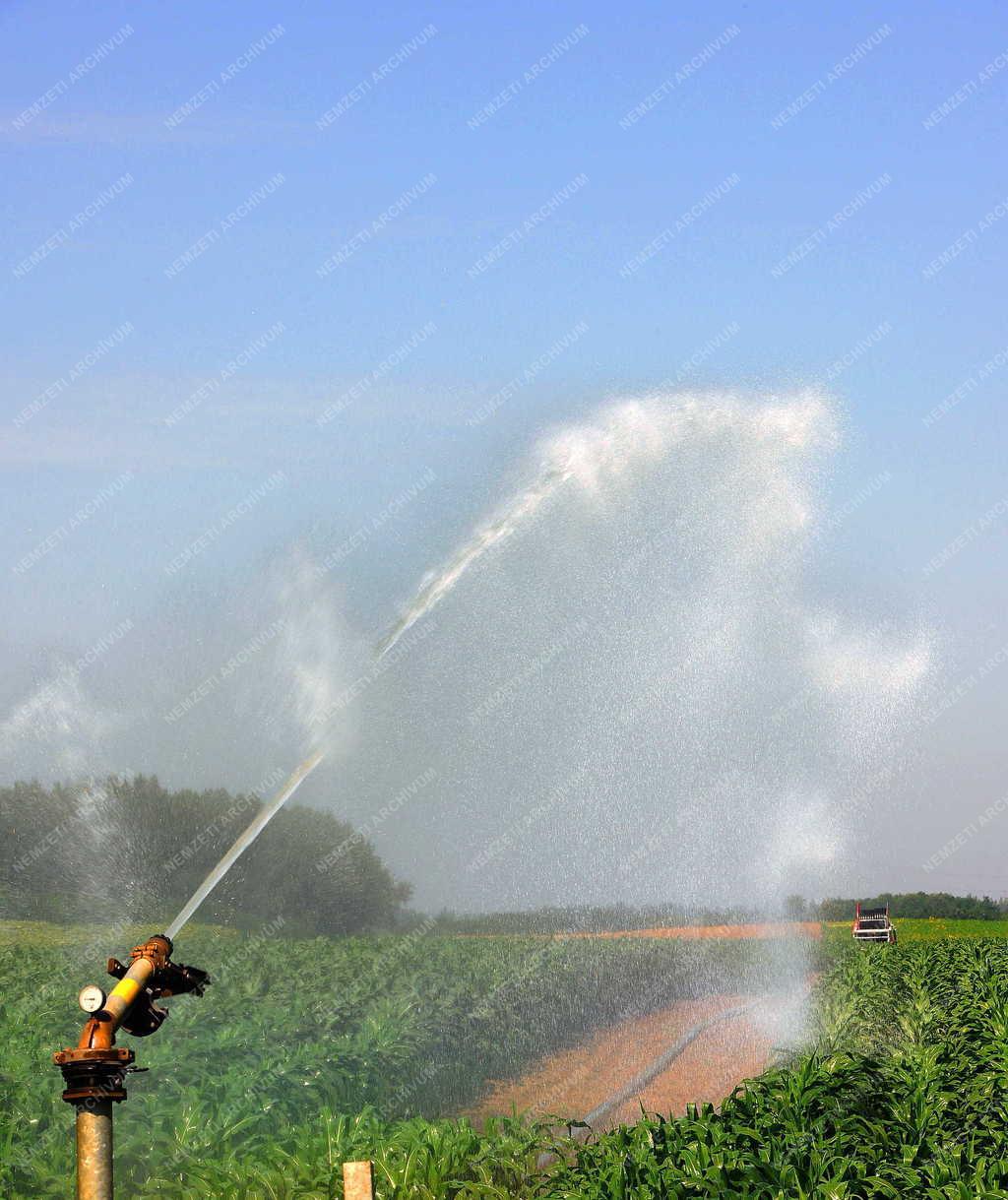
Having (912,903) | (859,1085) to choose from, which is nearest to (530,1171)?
(859,1085)

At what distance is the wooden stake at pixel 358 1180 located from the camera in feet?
15.2

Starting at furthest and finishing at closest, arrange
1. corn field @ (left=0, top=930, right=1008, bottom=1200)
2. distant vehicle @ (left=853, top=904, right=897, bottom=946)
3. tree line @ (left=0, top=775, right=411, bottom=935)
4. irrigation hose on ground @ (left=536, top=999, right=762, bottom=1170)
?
distant vehicle @ (left=853, top=904, right=897, bottom=946) < tree line @ (left=0, top=775, right=411, bottom=935) < irrigation hose on ground @ (left=536, top=999, right=762, bottom=1170) < corn field @ (left=0, top=930, right=1008, bottom=1200)

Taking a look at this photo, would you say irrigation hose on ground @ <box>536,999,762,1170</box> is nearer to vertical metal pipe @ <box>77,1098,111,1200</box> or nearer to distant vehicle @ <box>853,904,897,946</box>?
vertical metal pipe @ <box>77,1098,111,1200</box>

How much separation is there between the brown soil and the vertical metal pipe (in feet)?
24.8

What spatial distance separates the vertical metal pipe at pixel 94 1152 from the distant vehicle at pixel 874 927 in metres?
32.9

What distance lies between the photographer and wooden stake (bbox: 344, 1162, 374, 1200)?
4.62 meters

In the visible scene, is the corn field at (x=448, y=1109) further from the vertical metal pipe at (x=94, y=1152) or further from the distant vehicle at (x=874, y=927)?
the distant vehicle at (x=874, y=927)

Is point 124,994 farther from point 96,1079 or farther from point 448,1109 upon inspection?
point 448,1109

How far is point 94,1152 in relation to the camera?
13.0 feet

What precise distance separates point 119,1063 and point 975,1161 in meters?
4.28

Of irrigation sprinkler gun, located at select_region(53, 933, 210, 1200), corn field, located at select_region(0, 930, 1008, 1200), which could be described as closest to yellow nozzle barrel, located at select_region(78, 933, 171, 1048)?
irrigation sprinkler gun, located at select_region(53, 933, 210, 1200)

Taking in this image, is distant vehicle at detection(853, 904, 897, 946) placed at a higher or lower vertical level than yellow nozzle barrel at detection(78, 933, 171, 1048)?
higher

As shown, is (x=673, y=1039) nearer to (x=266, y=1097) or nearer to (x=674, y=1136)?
(x=266, y=1097)

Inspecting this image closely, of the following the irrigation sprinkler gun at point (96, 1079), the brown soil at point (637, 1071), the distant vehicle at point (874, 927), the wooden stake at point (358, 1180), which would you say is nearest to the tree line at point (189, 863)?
the brown soil at point (637, 1071)
